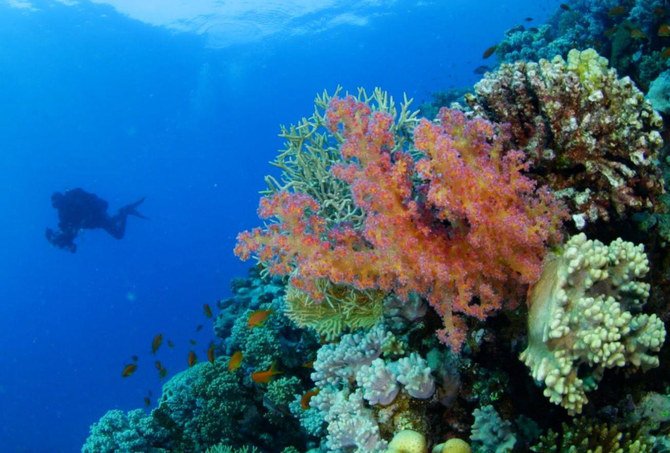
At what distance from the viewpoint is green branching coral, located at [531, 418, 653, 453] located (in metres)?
2.84

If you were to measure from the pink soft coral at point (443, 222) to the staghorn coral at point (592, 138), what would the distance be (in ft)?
1.38

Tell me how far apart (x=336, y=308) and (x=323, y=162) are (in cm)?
150

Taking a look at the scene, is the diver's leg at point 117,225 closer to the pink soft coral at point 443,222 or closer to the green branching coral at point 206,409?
the green branching coral at point 206,409

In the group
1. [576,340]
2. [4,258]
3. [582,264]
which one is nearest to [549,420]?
[576,340]

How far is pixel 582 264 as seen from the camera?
7.96 feet

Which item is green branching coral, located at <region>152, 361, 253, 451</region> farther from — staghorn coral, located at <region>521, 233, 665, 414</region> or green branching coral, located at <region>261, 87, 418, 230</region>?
staghorn coral, located at <region>521, 233, 665, 414</region>

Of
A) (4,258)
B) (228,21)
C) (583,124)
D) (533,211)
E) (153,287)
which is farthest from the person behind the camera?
(153,287)

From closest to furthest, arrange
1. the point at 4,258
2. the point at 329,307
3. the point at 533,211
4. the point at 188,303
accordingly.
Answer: the point at 533,211 → the point at 329,307 → the point at 188,303 → the point at 4,258

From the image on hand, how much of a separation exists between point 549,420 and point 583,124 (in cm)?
228

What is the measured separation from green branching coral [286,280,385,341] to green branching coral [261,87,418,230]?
663 mm

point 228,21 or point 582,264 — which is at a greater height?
point 228,21

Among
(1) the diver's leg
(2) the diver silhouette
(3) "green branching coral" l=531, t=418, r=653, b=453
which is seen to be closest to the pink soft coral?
(3) "green branching coral" l=531, t=418, r=653, b=453

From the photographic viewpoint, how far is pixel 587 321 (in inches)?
93.7

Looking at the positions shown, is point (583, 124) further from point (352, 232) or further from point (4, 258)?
point (4, 258)
